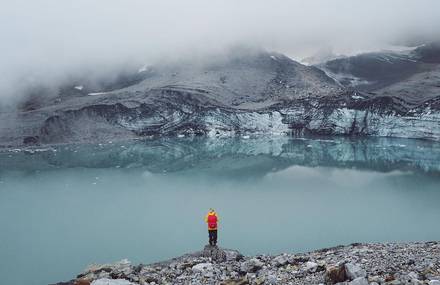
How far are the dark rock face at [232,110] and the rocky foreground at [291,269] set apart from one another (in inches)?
1032

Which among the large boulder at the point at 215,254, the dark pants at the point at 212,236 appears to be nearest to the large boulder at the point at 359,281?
the large boulder at the point at 215,254

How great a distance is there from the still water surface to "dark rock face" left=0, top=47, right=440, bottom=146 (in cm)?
330

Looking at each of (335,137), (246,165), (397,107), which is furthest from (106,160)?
(397,107)

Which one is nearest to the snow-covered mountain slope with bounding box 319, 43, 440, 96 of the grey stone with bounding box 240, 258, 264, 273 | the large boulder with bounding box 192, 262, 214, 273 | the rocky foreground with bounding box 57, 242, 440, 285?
the rocky foreground with bounding box 57, 242, 440, 285

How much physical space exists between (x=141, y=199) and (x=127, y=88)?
26.7m

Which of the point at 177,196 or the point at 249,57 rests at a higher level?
the point at 249,57

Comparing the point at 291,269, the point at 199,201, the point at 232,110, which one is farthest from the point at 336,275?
the point at 232,110

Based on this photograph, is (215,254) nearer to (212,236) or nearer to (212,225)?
(212,236)

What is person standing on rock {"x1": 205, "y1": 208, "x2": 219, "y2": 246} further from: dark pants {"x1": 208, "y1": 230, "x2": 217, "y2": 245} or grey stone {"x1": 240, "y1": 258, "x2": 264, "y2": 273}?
grey stone {"x1": 240, "y1": 258, "x2": 264, "y2": 273}

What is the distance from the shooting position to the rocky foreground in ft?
21.7

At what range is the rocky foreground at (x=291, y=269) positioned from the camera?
6613 mm

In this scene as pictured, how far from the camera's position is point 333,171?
77.4ft

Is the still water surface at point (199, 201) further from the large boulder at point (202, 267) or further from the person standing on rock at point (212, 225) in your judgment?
the large boulder at point (202, 267)

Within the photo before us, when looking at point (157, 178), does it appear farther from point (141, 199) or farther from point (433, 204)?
point (433, 204)
